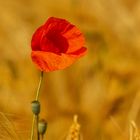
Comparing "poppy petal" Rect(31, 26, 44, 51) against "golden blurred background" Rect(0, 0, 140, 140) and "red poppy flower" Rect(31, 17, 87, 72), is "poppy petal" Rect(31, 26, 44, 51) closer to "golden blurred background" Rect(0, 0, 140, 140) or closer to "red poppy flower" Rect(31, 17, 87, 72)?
"red poppy flower" Rect(31, 17, 87, 72)

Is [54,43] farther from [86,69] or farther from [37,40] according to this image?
[86,69]

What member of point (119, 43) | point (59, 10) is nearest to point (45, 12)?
point (59, 10)

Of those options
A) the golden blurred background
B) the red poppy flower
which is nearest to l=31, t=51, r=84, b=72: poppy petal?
the red poppy flower

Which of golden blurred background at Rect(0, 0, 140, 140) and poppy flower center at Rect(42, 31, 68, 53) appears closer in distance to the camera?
poppy flower center at Rect(42, 31, 68, 53)

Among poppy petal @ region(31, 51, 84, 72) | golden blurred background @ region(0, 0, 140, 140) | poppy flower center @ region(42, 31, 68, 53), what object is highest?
poppy flower center @ region(42, 31, 68, 53)

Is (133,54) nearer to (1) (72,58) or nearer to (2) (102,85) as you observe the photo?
(2) (102,85)

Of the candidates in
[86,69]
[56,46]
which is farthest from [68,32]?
[86,69]

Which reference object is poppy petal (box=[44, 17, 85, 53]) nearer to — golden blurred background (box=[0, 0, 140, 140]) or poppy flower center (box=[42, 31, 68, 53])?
poppy flower center (box=[42, 31, 68, 53])

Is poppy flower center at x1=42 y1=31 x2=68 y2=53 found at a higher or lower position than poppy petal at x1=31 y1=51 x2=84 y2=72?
higher
